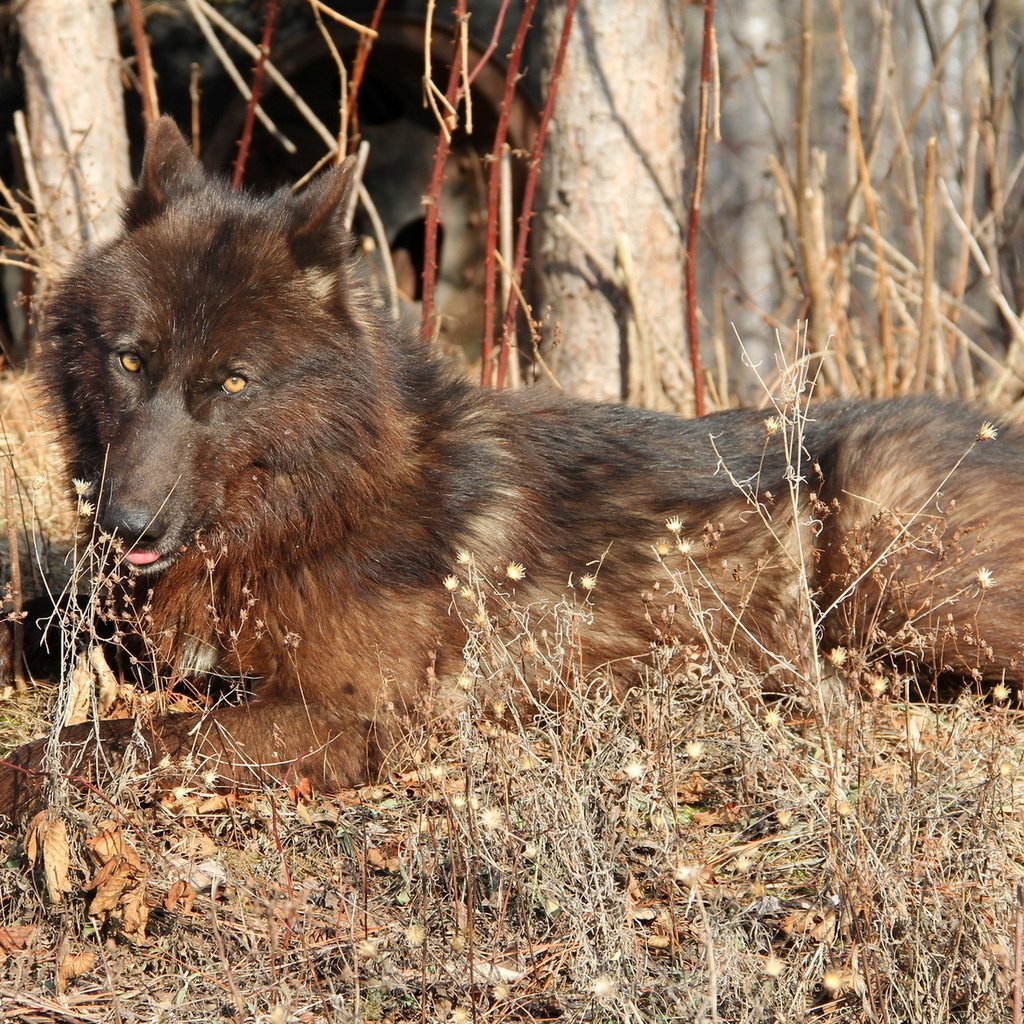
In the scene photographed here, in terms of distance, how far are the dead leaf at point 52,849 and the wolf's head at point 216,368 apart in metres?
0.86

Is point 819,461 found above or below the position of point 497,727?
above

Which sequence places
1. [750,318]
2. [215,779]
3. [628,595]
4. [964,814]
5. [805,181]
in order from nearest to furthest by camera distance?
1. [964,814]
2. [215,779]
3. [628,595]
4. [805,181]
5. [750,318]

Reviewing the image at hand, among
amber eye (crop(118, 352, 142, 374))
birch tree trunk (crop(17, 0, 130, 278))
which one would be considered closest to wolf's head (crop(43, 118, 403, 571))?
amber eye (crop(118, 352, 142, 374))

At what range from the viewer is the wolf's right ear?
403 centimetres

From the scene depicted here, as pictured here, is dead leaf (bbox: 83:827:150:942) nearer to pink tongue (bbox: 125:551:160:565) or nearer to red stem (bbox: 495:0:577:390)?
pink tongue (bbox: 125:551:160:565)

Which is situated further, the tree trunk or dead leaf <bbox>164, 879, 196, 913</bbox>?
the tree trunk

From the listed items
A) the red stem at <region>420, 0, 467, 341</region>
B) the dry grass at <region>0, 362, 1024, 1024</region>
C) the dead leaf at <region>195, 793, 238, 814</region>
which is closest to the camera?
the dry grass at <region>0, 362, 1024, 1024</region>

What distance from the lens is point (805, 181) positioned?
6.77 meters

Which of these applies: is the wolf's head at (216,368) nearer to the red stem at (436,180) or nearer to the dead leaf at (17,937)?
the dead leaf at (17,937)

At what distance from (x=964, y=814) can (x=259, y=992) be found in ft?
5.94

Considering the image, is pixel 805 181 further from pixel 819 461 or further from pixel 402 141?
pixel 402 141

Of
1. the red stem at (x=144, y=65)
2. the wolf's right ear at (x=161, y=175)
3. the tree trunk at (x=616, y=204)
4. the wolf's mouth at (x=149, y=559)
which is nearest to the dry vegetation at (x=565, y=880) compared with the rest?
the wolf's mouth at (x=149, y=559)

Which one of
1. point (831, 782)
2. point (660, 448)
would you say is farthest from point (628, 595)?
point (831, 782)

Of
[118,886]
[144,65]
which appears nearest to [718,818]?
[118,886]
